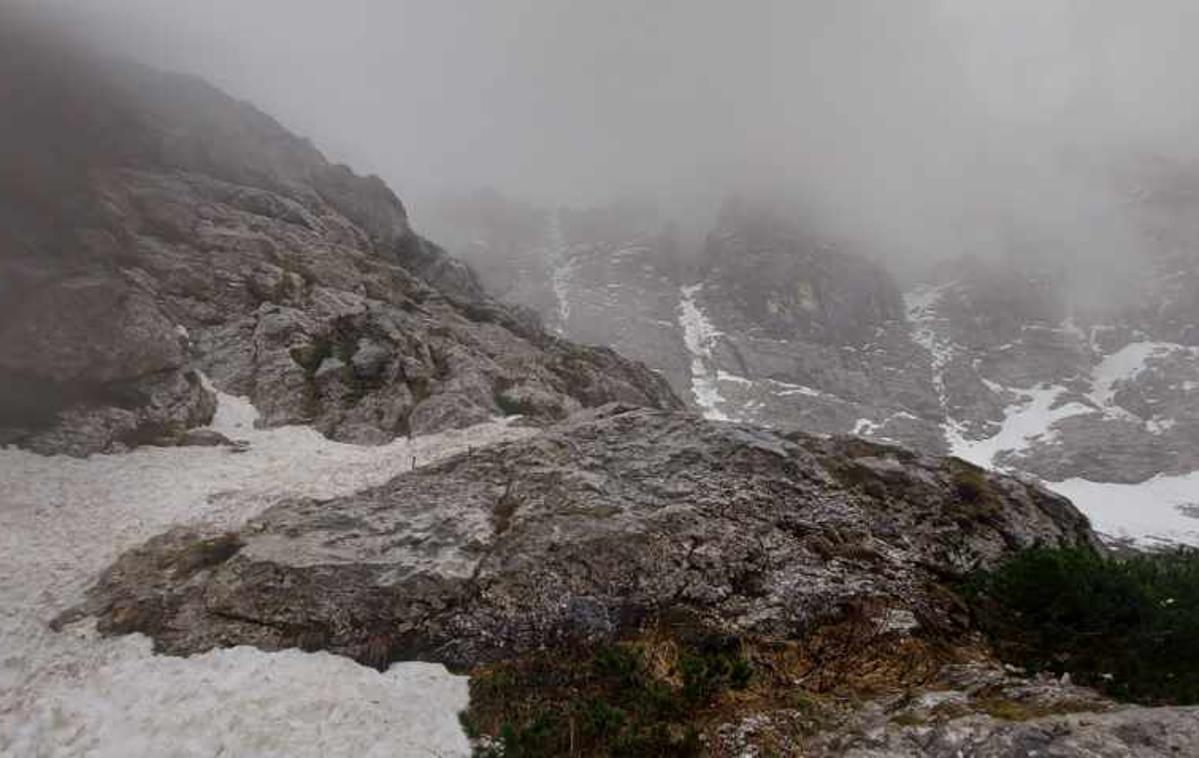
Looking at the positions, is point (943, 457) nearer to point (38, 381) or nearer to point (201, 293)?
point (38, 381)

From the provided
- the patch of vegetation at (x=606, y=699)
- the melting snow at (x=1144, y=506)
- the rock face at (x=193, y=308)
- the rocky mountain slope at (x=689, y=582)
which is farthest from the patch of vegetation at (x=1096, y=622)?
the melting snow at (x=1144, y=506)

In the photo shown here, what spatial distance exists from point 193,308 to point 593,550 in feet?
90.6

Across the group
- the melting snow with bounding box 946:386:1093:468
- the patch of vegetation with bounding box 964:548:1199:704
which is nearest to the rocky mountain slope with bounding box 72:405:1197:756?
the patch of vegetation with bounding box 964:548:1199:704

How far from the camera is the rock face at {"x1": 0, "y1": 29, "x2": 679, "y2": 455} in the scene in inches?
1153

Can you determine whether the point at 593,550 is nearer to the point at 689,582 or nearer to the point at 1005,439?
the point at 689,582

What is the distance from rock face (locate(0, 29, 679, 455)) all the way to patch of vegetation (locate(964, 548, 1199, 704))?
2283 cm

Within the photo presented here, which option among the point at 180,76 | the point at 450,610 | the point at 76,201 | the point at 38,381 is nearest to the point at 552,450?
the point at 450,610

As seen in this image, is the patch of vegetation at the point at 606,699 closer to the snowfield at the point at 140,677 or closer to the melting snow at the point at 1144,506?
the snowfield at the point at 140,677

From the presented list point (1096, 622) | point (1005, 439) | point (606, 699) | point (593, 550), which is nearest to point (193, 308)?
point (593, 550)

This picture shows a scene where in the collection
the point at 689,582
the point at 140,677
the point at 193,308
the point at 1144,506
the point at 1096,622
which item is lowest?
the point at 1144,506

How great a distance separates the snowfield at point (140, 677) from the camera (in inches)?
586

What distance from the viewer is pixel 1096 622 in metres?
17.5

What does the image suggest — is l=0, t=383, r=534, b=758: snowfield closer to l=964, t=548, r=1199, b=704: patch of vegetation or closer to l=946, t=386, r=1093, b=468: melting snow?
l=964, t=548, r=1199, b=704: patch of vegetation

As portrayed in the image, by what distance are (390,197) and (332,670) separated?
6968cm
